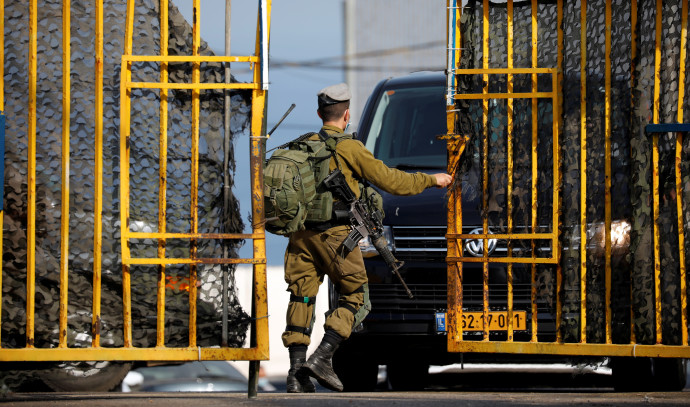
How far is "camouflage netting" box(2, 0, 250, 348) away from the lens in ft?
21.7

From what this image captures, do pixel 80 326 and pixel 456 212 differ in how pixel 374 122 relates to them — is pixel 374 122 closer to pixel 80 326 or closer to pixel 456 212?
pixel 456 212

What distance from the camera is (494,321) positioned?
748 cm

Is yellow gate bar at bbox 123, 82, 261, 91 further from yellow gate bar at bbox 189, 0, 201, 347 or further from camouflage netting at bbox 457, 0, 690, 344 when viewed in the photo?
camouflage netting at bbox 457, 0, 690, 344

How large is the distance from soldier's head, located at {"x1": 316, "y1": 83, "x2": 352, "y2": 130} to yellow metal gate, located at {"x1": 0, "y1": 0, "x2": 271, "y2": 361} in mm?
740

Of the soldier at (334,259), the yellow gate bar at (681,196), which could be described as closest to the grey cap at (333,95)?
the soldier at (334,259)

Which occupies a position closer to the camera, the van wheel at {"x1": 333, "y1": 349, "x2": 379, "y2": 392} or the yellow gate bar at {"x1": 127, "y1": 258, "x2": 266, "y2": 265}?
the yellow gate bar at {"x1": 127, "y1": 258, "x2": 266, "y2": 265}

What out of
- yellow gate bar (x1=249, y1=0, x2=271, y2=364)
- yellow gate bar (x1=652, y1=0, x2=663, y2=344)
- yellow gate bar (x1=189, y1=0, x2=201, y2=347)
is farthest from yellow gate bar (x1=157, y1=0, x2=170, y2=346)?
yellow gate bar (x1=652, y1=0, x2=663, y2=344)

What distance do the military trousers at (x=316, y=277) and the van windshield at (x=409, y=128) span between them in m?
1.75

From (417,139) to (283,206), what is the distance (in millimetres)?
2548

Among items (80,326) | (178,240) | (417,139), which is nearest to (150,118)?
(178,240)

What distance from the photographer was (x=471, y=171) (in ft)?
23.8

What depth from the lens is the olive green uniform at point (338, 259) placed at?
7156 mm

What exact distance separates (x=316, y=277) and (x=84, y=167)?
59.9 inches

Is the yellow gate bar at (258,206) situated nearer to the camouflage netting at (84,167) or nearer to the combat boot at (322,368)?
the camouflage netting at (84,167)
